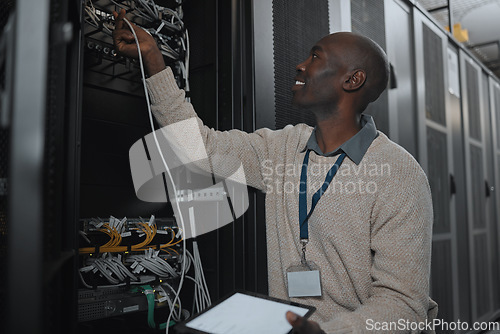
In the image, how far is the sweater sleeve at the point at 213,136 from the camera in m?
1.12

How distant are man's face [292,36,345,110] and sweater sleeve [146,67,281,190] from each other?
145mm

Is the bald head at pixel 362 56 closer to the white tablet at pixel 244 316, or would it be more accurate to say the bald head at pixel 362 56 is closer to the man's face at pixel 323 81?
the man's face at pixel 323 81

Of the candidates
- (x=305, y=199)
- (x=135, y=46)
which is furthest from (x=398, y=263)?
(x=135, y=46)

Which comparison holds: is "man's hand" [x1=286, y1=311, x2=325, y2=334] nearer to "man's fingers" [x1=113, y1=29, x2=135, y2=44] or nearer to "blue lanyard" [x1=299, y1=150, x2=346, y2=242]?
"blue lanyard" [x1=299, y1=150, x2=346, y2=242]

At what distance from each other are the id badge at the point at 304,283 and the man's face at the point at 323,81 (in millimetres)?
476

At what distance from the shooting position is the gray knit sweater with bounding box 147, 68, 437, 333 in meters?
1.06

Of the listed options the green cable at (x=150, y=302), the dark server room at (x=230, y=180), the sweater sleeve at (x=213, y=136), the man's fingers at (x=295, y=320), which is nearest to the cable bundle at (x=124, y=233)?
the dark server room at (x=230, y=180)

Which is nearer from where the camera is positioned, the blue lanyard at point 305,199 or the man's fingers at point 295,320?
the man's fingers at point 295,320

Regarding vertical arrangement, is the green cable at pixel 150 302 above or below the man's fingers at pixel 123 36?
below

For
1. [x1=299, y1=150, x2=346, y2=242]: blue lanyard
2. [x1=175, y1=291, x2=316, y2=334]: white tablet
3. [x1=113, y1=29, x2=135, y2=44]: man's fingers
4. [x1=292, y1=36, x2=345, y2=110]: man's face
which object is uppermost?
[x1=113, y1=29, x2=135, y2=44]: man's fingers

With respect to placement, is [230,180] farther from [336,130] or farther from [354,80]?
[354,80]

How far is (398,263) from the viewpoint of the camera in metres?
1.07

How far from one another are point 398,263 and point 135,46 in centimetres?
87

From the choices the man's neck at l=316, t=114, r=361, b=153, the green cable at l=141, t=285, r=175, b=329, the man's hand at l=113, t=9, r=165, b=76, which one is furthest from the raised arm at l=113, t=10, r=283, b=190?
the green cable at l=141, t=285, r=175, b=329
